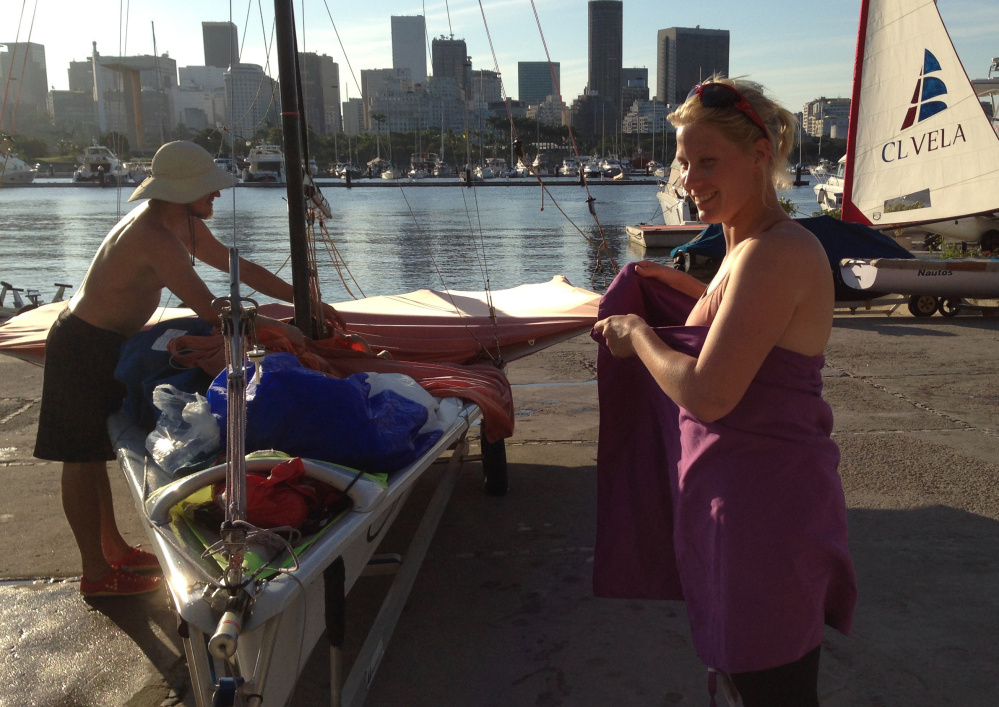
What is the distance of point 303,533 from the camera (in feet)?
7.95

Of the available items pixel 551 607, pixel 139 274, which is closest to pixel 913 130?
pixel 551 607

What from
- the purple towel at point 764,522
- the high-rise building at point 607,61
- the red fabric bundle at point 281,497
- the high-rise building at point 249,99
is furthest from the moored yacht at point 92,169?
the purple towel at point 764,522

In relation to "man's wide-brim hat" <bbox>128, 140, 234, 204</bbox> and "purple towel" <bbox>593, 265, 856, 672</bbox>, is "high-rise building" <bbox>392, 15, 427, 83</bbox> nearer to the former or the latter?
"man's wide-brim hat" <bbox>128, 140, 234, 204</bbox>

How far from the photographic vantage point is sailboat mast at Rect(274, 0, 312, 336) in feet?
13.6

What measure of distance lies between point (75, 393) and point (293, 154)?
4.65 feet

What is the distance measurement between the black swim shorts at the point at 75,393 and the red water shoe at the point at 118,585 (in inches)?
19.1

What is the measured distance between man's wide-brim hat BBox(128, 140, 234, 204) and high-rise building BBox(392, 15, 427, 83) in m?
3.48

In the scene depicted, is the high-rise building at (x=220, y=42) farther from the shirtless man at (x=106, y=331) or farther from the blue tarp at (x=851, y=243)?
the blue tarp at (x=851, y=243)

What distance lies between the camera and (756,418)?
1.77 m

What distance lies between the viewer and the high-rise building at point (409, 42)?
702 cm

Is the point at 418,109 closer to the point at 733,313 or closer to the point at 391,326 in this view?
the point at 391,326

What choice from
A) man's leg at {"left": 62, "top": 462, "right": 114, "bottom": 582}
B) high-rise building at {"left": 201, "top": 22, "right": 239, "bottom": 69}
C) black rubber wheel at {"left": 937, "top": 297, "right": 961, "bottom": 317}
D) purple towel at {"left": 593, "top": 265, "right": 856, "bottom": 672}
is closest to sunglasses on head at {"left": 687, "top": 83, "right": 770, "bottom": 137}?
purple towel at {"left": 593, "top": 265, "right": 856, "bottom": 672}

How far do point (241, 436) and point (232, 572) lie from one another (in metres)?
0.31

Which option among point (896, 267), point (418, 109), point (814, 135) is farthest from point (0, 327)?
point (814, 135)
